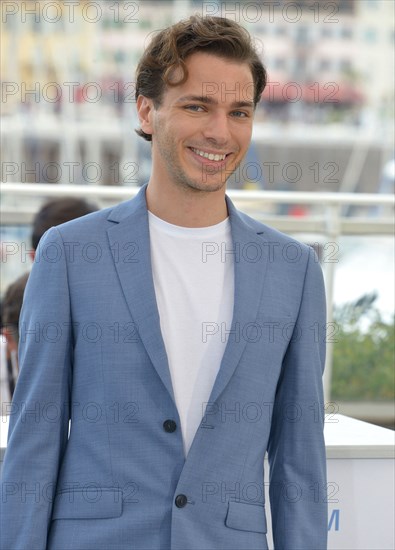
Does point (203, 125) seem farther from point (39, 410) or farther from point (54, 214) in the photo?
point (54, 214)

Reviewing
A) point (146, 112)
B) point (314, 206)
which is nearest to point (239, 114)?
point (146, 112)

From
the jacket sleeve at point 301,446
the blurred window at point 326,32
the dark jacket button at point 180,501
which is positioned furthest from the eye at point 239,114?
the blurred window at point 326,32

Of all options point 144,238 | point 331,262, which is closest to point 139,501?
point 144,238

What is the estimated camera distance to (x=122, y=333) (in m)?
1.74

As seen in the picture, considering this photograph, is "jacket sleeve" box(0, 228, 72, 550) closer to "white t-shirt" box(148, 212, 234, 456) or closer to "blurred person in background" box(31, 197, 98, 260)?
"white t-shirt" box(148, 212, 234, 456)

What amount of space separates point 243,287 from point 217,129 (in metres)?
0.29

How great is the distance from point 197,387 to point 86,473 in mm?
248

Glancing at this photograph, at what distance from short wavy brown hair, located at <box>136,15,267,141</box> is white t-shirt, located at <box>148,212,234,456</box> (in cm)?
26

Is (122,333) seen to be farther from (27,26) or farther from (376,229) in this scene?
(27,26)

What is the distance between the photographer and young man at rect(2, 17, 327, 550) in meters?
1.70

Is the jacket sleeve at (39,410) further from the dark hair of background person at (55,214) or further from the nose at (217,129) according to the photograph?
the dark hair of background person at (55,214)

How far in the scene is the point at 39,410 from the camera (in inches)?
66.6

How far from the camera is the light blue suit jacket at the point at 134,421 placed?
5.55 ft

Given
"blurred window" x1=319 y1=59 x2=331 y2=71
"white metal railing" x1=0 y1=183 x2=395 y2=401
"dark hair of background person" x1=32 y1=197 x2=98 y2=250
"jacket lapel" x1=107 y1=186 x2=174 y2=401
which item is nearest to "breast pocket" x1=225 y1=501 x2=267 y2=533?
"jacket lapel" x1=107 y1=186 x2=174 y2=401
